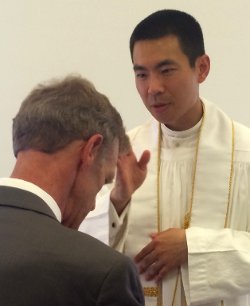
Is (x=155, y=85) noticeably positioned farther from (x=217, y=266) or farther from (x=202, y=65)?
(x=217, y=266)

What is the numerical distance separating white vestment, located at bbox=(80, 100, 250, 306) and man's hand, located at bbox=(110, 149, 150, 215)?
0.03 meters

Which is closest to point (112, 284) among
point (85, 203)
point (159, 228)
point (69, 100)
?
point (85, 203)

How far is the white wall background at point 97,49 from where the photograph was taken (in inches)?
111

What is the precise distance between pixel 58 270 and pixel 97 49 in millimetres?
2103

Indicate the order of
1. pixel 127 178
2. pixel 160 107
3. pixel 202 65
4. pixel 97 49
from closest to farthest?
pixel 127 178 → pixel 160 107 → pixel 202 65 → pixel 97 49

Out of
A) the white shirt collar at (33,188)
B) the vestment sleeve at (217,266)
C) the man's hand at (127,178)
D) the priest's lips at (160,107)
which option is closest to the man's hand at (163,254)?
the vestment sleeve at (217,266)

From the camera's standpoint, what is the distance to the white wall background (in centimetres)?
282

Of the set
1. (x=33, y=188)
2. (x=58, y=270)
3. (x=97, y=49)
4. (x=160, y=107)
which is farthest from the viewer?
(x=97, y=49)

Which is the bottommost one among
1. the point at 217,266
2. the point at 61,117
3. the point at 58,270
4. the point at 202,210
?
the point at 217,266

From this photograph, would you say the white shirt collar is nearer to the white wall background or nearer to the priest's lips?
the priest's lips

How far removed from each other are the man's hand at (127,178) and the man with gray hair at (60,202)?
33 centimetres

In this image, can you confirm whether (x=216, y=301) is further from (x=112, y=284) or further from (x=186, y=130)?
(x=112, y=284)

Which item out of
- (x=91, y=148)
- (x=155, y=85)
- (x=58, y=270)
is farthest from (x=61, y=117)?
(x=155, y=85)

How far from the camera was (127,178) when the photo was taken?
1.64 metres
